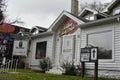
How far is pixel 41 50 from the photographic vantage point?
20.9 metres

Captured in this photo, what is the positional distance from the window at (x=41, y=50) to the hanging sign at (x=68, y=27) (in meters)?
2.86

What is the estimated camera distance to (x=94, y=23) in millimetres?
14758

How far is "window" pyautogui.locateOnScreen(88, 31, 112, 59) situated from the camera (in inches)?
538

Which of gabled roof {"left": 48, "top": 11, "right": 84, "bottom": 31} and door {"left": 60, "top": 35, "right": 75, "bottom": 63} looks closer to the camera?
door {"left": 60, "top": 35, "right": 75, "bottom": 63}

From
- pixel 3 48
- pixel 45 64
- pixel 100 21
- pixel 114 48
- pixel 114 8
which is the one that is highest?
pixel 114 8

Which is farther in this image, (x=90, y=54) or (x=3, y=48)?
(x=3, y=48)

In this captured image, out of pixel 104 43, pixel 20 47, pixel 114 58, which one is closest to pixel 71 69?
pixel 104 43

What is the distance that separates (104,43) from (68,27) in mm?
4550

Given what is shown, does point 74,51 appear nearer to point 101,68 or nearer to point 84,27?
point 84,27

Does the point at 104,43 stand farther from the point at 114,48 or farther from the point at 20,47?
the point at 20,47

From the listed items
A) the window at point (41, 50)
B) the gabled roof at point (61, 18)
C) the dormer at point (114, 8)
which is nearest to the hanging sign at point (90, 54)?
the gabled roof at point (61, 18)

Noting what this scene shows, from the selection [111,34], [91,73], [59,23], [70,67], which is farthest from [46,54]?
[111,34]

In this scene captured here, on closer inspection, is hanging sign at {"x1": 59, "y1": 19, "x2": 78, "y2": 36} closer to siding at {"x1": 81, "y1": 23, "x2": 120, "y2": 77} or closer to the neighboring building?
the neighboring building

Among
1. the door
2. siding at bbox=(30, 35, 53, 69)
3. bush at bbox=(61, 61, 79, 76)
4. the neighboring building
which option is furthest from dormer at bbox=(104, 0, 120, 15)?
bush at bbox=(61, 61, 79, 76)
